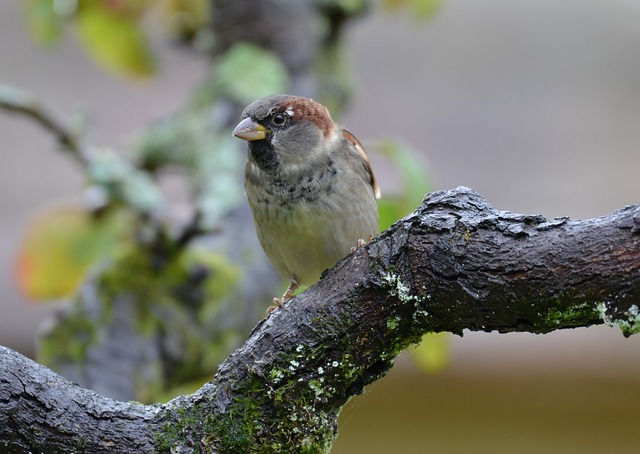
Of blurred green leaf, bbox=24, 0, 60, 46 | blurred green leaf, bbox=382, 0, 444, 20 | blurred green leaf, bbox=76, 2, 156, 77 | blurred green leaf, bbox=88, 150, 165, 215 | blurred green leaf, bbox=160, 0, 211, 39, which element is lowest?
Result: blurred green leaf, bbox=88, 150, 165, 215

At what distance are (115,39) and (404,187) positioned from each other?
145 centimetres

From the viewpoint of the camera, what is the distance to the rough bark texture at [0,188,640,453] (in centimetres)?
177

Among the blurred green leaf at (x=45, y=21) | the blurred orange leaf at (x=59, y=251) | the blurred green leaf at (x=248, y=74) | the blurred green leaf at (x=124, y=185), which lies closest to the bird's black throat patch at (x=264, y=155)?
the blurred green leaf at (x=124, y=185)

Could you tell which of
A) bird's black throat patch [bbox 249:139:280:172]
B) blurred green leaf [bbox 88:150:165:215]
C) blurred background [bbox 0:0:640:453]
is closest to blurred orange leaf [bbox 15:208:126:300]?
blurred green leaf [bbox 88:150:165:215]

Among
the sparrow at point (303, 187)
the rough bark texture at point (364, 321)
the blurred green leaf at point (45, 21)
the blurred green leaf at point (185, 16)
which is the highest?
the blurred green leaf at point (185, 16)

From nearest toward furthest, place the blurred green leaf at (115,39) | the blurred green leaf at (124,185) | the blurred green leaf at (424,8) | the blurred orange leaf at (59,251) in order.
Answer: the blurred green leaf at (124,185) < the blurred orange leaf at (59,251) < the blurred green leaf at (115,39) < the blurred green leaf at (424,8)

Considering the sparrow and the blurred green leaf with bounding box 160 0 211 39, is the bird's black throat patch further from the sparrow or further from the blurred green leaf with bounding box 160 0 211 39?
the blurred green leaf with bounding box 160 0 211 39

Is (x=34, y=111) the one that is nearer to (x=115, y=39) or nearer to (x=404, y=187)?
(x=115, y=39)

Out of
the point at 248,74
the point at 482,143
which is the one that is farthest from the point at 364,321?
the point at 482,143

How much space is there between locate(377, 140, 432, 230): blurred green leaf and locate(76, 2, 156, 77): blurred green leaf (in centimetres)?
117

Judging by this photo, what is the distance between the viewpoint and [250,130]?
10.4 feet

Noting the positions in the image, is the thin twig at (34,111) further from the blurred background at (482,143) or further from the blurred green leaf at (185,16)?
the blurred green leaf at (185,16)

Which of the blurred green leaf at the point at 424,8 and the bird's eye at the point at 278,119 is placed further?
the blurred green leaf at the point at 424,8

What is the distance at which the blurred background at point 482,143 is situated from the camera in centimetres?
458
